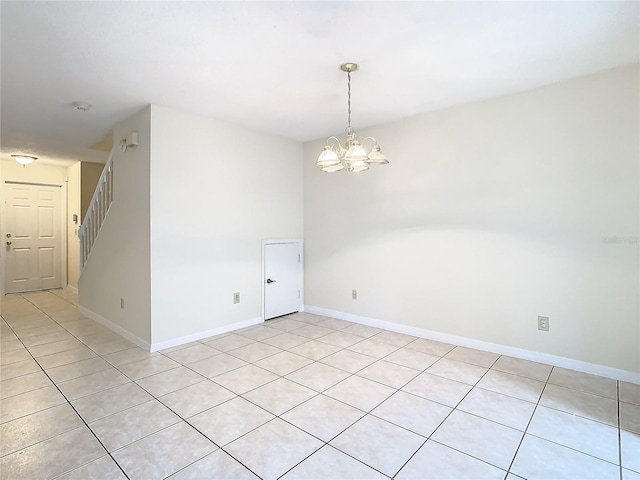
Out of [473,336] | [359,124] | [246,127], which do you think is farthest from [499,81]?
[246,127]

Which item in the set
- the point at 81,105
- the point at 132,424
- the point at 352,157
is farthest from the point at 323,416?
the point at 81,105

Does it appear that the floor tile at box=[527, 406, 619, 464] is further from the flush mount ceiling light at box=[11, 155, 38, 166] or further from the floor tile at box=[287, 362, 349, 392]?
the flush mount ceiling light at box=[11, 155, 38, 166]

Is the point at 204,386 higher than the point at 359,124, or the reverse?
the point at 359,124

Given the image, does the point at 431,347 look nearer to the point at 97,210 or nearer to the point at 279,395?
the point at 279,395

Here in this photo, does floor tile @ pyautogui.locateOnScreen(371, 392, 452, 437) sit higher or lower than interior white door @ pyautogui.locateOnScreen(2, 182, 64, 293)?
lower

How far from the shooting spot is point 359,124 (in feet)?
13.6

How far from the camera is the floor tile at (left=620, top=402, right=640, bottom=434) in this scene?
6.96 feet

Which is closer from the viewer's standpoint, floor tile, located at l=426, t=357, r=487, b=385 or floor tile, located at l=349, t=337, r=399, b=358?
floor tile, located at l=426, t=357, r=487, b=385

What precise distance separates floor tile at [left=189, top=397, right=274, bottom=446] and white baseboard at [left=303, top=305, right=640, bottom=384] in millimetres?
2207

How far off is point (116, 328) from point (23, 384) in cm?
134

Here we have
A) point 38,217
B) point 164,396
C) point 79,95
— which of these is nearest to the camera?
point 164,396

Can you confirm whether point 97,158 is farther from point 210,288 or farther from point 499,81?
point 499,81

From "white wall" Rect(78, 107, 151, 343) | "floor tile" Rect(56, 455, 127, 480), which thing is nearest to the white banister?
"white wall" Rect(78, 107, 151, 343)

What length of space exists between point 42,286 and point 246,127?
18.8ft
